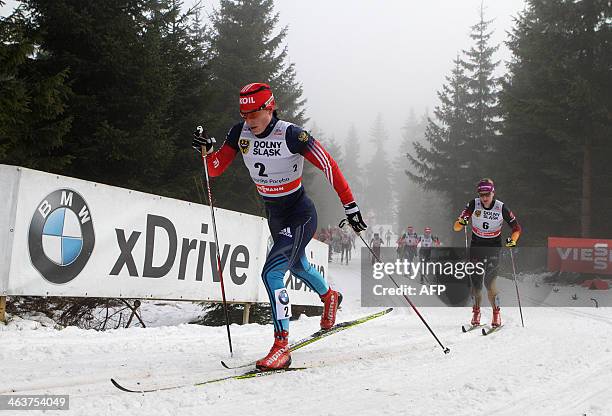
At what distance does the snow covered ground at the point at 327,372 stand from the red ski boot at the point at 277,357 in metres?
0.17

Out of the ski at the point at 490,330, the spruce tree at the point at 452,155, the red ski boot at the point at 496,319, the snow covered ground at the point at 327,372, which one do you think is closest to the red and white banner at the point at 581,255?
the red ski boot at the point at 496,319

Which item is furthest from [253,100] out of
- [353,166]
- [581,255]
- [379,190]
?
[353,166]

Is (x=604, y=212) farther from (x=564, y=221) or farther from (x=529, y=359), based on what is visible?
(x=529, y=359)

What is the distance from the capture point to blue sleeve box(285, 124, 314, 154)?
4.51 meters

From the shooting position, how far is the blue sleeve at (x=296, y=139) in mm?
4508

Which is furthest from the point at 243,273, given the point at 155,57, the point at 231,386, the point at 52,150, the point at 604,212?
the point at 604,212

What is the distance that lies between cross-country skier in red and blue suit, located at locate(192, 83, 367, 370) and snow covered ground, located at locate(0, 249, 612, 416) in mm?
651

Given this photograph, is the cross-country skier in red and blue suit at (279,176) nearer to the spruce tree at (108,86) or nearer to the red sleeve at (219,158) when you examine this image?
the red sleeve at (219,158)

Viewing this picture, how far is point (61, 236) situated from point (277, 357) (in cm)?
308

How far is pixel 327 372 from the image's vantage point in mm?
4332

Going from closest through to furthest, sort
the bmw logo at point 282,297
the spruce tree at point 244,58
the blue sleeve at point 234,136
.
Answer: the bmw logo at point 282,297, the blue sleeve at point 234,136, the spruce tree at point 244,58

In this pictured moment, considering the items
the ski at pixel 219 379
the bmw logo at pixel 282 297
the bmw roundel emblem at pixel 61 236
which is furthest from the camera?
the bmw roundel emblem at pixel 61 236

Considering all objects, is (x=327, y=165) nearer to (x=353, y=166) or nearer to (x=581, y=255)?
(x=581, y=255)

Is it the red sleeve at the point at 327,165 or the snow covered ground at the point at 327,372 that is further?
the red sleeve at the point at 327,165
